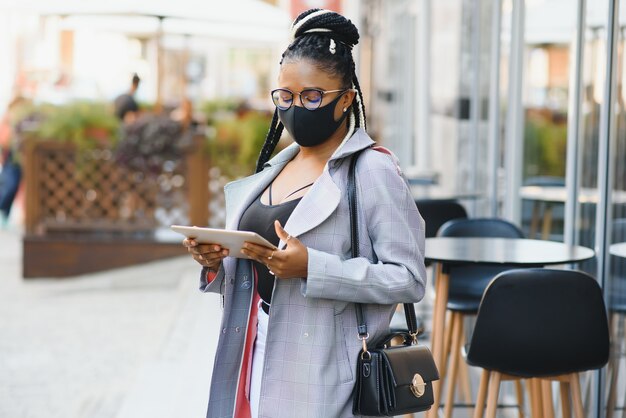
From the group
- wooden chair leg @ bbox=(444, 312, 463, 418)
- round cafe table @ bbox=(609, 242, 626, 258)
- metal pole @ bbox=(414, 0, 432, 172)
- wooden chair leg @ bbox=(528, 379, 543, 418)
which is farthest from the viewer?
metal pole @ bbox=(414, 0, 432, 172)

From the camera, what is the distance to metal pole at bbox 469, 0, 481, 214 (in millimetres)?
7297

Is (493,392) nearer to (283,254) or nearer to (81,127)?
(283,254)

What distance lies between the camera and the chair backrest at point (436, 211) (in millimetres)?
5746

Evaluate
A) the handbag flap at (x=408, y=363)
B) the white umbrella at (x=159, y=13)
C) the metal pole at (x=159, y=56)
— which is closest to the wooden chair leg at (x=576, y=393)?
the handbag flap at (x=408, y=363)

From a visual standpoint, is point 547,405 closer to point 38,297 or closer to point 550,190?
point 550,190

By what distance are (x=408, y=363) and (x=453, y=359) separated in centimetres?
204

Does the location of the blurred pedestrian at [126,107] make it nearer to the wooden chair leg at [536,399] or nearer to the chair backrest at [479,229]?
the chair backrest at [479,229]

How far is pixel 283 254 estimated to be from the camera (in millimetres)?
2340

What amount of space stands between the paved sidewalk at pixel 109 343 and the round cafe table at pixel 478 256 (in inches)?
52.8

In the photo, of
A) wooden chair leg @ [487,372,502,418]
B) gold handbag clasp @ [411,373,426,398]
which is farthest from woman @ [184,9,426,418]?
wooden chair leg @ [487,372,502,418]

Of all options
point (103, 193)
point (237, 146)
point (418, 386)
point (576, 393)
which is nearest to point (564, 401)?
point (576, 393)

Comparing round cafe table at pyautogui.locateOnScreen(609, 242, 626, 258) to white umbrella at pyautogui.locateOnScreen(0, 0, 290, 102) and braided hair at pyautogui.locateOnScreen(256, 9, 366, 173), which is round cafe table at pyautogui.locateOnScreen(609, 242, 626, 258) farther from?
white umbrella at pyautogui.locateOnScreen(0, 0, 290, 102)

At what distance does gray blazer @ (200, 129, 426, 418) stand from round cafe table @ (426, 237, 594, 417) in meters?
1.34

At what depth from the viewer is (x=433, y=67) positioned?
8.99 m
